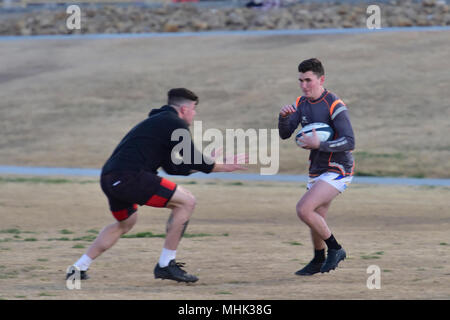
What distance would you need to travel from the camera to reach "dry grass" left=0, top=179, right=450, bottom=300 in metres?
7.48

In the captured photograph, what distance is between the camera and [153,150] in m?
7.50

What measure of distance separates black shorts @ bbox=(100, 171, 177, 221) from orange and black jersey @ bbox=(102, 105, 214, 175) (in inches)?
2.6

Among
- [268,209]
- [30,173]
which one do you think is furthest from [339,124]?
[30,173]

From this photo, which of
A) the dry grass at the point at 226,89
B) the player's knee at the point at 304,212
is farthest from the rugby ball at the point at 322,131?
the dry grass at the point at 226,89

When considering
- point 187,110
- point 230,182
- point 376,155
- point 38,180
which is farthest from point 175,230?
point 376,155

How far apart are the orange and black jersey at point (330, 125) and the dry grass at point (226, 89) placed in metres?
Answer: 10.6

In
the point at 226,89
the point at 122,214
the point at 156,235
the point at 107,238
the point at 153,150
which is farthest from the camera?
the point at 226,89

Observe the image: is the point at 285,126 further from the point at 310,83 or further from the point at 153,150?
the point at 153,150

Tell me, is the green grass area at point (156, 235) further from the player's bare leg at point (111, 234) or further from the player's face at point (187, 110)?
the player's face at point (187, 110)

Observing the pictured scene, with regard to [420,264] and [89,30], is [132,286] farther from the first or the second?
[89,30]

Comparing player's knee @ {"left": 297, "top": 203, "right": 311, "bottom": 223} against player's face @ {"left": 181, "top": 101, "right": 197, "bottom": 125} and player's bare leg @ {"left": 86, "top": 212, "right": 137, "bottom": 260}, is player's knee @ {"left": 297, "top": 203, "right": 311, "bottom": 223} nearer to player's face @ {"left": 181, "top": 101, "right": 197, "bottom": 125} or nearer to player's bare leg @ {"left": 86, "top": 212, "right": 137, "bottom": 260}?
player's face @ {"left": 181, "top": 101, "right": 197, "bottom": 125}

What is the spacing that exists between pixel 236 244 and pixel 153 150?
10.8ft

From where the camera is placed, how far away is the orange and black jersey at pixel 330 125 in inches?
311

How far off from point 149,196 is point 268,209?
23.2 ft
